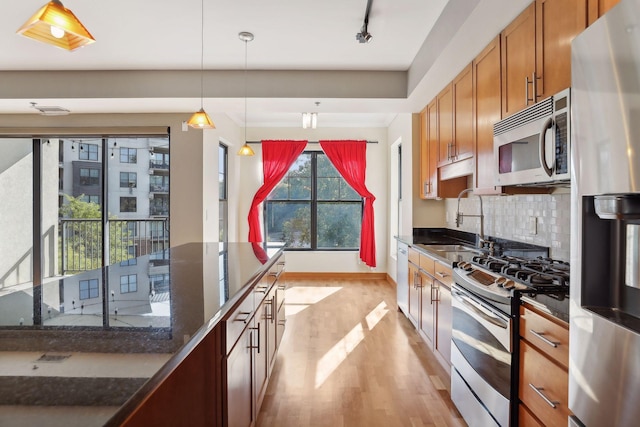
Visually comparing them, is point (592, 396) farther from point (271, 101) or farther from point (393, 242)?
point (393, 242)

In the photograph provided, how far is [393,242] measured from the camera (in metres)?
5.91

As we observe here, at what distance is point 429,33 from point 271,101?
1.70 metres

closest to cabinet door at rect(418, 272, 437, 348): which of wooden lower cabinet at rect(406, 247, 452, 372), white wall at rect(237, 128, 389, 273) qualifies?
wooden lower cabinet at rect(406, 247, 452, 372)

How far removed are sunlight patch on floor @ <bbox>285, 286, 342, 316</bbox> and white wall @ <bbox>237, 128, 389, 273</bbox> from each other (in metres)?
0.72

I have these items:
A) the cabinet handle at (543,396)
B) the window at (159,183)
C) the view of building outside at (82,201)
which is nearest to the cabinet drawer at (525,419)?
the cabinet handle at (543,396)

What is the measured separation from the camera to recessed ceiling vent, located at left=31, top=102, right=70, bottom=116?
412 cm

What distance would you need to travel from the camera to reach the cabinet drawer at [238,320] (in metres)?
1.47

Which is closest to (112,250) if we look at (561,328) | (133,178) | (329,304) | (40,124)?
(133,178)

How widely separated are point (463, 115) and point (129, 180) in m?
4.10

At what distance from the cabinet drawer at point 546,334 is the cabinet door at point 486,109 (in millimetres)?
1072

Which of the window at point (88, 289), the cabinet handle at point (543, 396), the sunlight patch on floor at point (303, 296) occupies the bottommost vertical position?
the sunlight patch on floor at point (303, 296)

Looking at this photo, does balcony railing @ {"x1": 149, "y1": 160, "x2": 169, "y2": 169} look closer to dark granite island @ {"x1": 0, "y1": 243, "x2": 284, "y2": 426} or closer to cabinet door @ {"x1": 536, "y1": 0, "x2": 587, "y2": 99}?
dark granite island @ {"x1": 0, "y1": 243, "x2": 284, "y2": 426}

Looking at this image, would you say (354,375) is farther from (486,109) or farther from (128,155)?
(128,155)

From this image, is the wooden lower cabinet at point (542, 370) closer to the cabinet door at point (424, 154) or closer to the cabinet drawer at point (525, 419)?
the cabinet drawer at point (525, 419)
